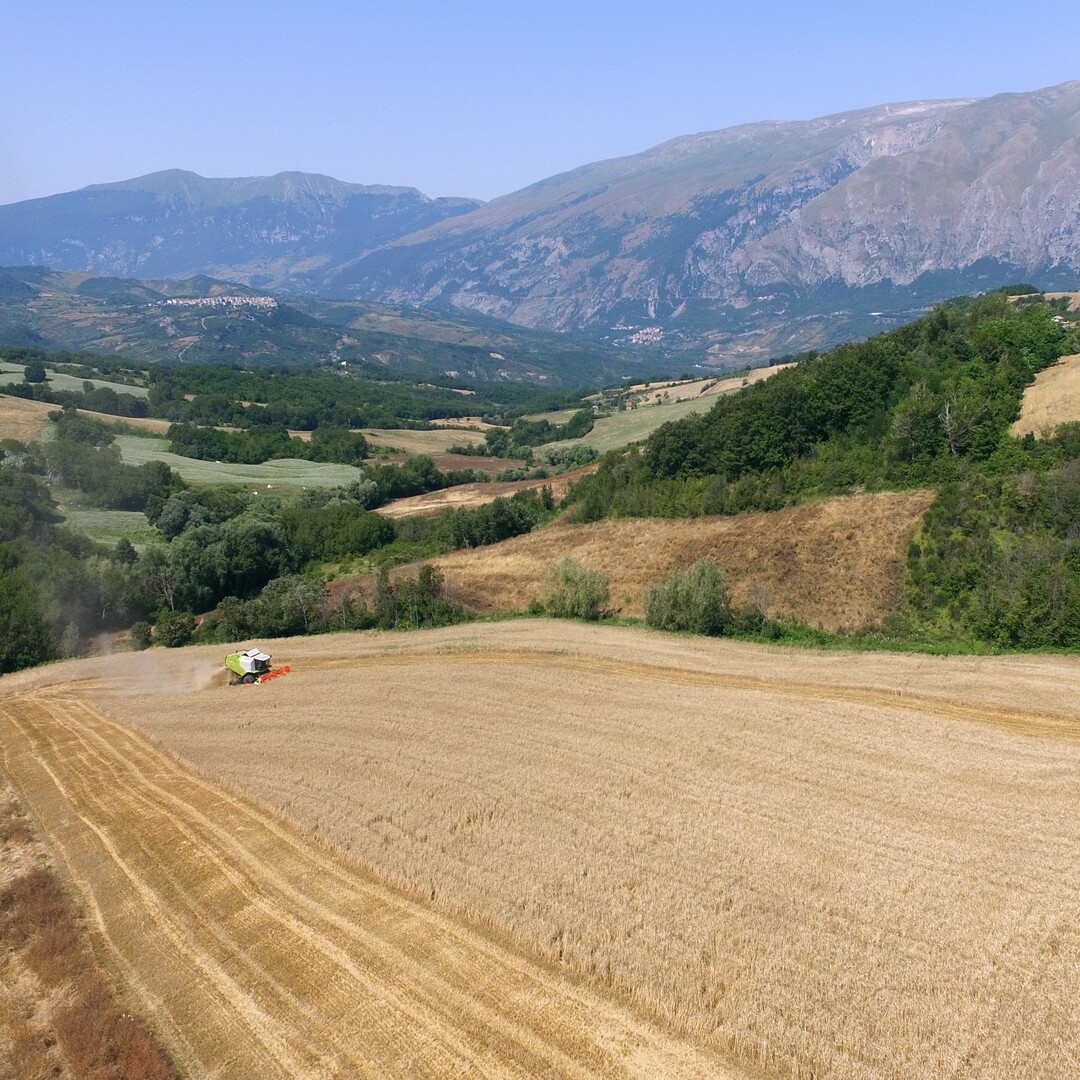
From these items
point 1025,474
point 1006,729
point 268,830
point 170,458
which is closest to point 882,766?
point 1006,729

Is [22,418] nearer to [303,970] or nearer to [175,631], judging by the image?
[175,631]

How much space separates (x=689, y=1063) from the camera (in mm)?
15391

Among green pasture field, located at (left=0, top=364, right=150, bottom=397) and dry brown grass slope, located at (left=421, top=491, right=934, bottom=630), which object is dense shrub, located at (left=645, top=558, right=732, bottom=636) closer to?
dry brown grass slope, located at (left=421, top=491, right=934, bottom=630)

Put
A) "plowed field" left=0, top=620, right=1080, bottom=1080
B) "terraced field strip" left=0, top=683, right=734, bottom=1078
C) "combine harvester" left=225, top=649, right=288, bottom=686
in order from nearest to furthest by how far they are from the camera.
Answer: "terraced field strip" left=0, top=683, right=734, bottom=1078 < "plowed field" left=0, top=620, right=1080, bottom=1080 < "combine harvester" left=225, top=649, right=288, bottom=686

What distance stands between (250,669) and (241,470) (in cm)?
8351

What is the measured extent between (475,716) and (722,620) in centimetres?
1664

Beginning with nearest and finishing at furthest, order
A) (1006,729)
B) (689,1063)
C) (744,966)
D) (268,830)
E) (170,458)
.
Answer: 1. (689,1063)
2. (744,966)
3. (268,830)
4. (1006,729)
5. (170,458)

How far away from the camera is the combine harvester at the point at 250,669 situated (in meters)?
43.7

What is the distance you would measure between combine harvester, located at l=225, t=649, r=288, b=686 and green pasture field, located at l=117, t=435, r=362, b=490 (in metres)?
67.5

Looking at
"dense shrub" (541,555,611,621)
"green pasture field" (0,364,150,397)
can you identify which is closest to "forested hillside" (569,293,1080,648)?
"dense shrub" (541,555,611,621)

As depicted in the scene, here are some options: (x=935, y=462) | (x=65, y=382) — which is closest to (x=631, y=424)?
(x=935, y=462)

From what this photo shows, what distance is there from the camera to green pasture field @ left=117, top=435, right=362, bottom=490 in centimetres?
10931

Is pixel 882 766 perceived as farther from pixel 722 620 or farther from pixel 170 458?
pixel 170 458

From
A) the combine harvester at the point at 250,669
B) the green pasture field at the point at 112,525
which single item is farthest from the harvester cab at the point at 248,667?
the green pasture field at the point at 112,525
